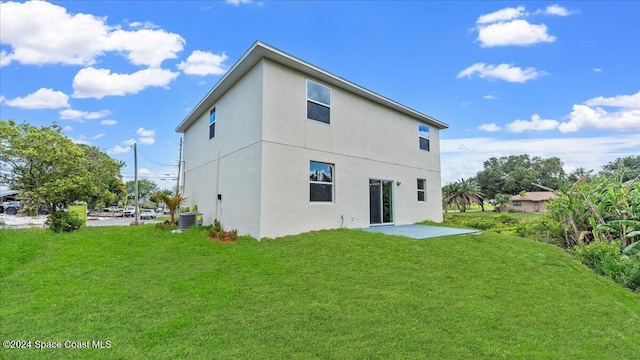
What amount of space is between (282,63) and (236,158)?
11.5 ft

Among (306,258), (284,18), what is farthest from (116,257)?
(284,18)

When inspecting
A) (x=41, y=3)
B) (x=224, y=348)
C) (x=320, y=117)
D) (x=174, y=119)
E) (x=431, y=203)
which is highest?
(x=41, y=3)

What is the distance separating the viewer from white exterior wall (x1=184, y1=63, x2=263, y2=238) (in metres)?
8.43

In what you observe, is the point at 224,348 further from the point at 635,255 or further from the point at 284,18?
the point at 284,18

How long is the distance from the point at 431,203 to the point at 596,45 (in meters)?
8.80

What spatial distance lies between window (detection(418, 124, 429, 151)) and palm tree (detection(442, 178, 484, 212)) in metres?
14.6

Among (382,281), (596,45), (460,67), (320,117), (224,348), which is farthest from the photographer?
(460,67)

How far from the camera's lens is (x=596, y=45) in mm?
10539

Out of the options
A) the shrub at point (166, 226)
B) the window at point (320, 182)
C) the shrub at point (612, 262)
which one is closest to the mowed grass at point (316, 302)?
the shrub at point (612, 262)

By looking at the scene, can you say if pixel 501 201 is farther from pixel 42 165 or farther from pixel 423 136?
pixel 42 165

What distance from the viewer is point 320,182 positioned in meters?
9.53

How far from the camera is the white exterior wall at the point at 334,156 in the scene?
8.32 meters

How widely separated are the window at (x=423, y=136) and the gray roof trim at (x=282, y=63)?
571 mm

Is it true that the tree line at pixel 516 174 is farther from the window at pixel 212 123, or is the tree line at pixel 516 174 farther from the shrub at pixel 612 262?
the window at pixel 212 123
